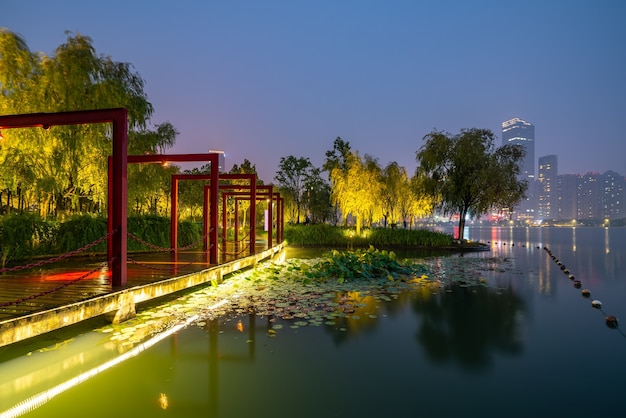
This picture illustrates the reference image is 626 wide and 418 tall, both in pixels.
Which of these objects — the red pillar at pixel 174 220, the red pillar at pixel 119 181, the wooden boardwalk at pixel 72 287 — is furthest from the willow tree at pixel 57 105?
the red pillar at pixel 119 181

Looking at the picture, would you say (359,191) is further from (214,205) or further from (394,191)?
(214,205)

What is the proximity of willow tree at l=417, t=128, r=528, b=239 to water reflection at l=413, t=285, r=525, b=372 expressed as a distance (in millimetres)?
17077

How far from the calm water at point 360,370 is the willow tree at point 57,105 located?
29.1 feet

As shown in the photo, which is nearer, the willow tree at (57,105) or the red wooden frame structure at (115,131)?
the red wooden frame structure at (115,131)

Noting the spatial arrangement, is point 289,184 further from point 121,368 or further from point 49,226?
point 121,368

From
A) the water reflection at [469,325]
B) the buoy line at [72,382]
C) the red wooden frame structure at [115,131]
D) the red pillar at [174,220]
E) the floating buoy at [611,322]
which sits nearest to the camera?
the buoy line at [72,382]

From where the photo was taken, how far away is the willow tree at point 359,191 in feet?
93.8

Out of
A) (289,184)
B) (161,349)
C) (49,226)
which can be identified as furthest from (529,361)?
(289,184)

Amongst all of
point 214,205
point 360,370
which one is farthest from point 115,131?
point 360,370

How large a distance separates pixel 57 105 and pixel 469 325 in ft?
43.8

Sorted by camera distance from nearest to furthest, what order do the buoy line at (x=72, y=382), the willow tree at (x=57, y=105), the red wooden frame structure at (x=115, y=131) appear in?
1. the buoy line at (x=72, y=382)
2. the red wooden frame structure at (x=115, y=131)
3. the willow tree at (x=57, y=105)

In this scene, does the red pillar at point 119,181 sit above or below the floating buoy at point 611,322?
above

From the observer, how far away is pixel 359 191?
94.0 ft

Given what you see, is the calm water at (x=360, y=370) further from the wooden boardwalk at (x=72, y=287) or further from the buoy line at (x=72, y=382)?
the wooden boardwalk at (x=72, y=287)
